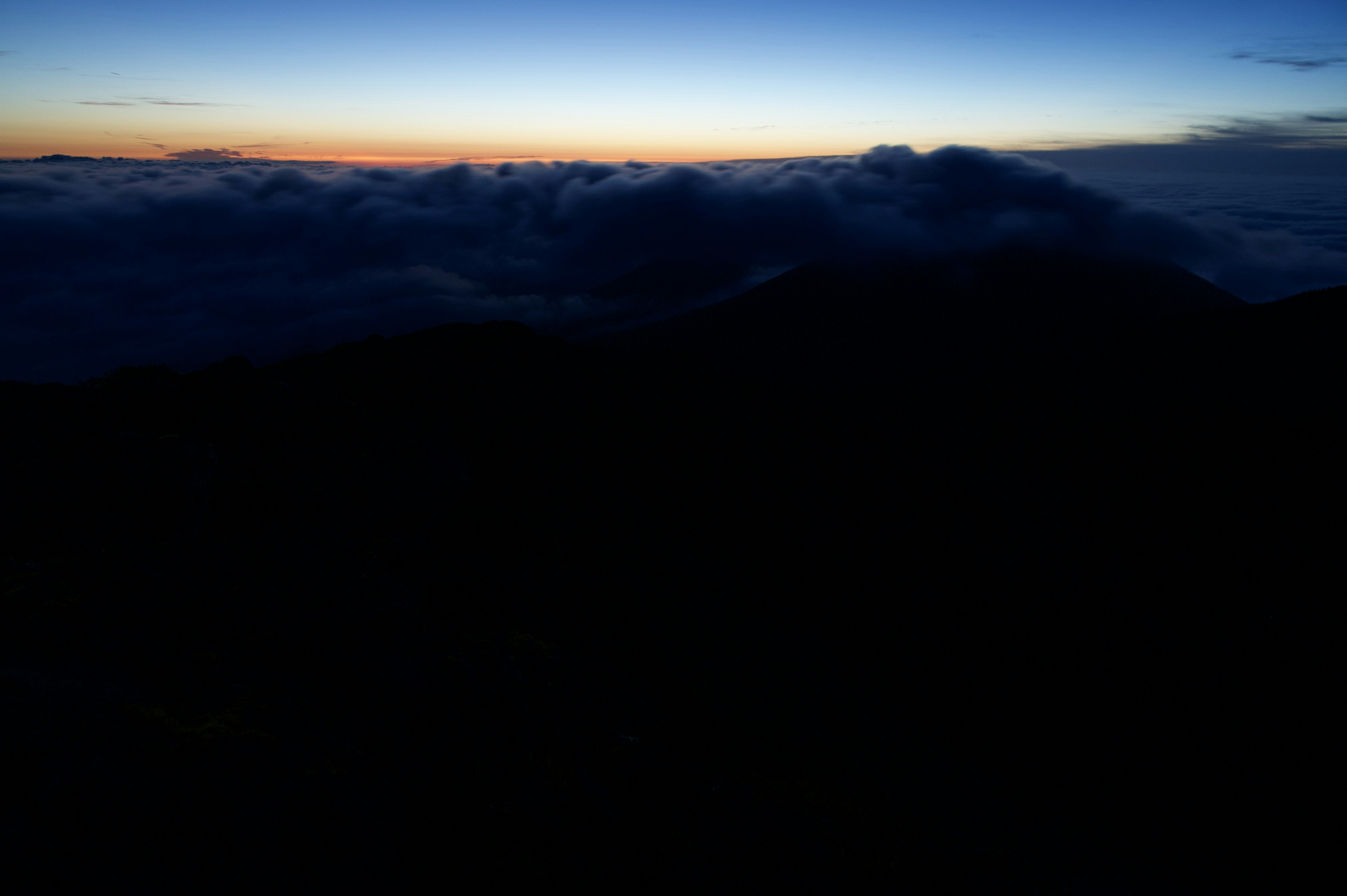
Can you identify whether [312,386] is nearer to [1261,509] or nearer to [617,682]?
[617,682]

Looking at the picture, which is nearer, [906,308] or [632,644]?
[632,644]

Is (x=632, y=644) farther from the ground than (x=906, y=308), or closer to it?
closer to it

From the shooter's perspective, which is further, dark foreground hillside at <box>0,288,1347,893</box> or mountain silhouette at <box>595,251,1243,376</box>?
mountain silhouette at <box>595,251,1243,376</box>

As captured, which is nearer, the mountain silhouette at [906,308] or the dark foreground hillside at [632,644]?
the dark foreground hillside at [632,644]

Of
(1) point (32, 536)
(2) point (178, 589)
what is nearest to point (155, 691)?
(2) point (178, 589)
